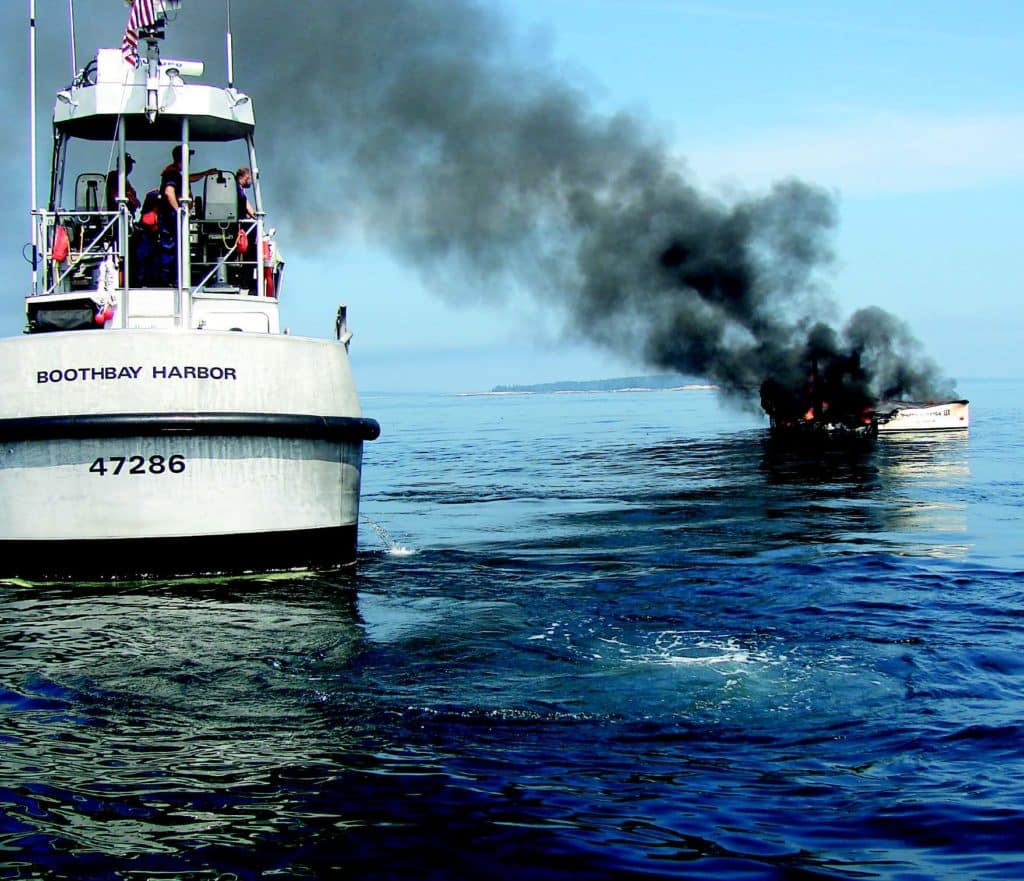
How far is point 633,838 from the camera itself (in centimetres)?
482

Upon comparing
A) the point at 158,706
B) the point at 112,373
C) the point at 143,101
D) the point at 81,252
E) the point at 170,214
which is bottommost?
the point at 158,706

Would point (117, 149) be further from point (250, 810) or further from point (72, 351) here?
point (250, 810)

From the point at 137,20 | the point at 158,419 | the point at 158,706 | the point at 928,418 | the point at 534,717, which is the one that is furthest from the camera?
the point at 928,418

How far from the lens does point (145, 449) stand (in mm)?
10508

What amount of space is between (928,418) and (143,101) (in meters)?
33.3

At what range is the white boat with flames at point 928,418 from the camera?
39.7 m

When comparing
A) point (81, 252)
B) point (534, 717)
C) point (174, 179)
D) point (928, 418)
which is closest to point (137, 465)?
point (81, 252)

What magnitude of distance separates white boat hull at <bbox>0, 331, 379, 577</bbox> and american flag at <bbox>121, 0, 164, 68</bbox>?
3552 mm

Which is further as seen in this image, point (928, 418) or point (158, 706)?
point (928, 418)

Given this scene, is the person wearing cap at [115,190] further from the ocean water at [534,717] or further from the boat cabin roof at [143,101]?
the ocean water at [534,717]

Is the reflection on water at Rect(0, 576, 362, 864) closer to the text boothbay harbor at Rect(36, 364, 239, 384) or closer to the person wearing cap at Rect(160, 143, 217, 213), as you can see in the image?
the text boothbay harbor at Rect(36, 364, 239, 384)

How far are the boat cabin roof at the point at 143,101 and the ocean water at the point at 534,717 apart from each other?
16.6 ft

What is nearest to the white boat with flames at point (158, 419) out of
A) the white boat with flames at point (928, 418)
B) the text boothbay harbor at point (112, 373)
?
the text boothbay harbor at point (112, 373)

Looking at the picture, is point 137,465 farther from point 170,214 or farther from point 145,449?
point 170,214
